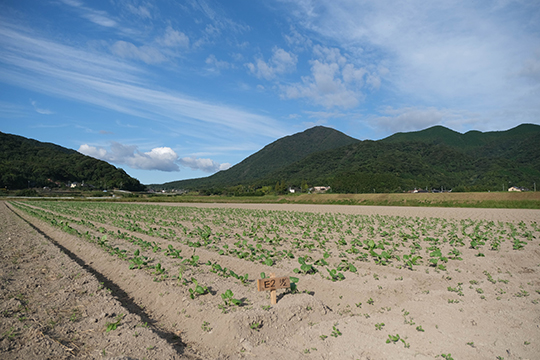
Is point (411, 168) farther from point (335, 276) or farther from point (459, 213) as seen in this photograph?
A: point (335, 276)

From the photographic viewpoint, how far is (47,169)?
452 ft

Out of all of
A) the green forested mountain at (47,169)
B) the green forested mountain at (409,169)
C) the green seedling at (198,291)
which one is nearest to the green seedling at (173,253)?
the green seedling at (198,291)

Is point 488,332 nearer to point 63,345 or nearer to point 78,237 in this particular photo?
point 63,345

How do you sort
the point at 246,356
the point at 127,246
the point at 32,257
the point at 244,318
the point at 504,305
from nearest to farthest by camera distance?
the point at 246,356 < the point at 244,318 < the point at 504,305 < the point at 32,257 < the point at 127,246

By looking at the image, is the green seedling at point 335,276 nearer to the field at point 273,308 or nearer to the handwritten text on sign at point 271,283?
the field at point 273,308

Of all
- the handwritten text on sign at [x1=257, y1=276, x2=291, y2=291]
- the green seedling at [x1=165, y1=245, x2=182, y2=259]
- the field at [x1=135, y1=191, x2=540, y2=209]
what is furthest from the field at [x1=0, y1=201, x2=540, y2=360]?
the field at [x1=135, y1=191, x2=540, y2=209]

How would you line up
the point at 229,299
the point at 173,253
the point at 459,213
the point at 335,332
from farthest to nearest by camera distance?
the point at 459,213 < the point at 173,253 < the point at 229,299 < the point at 335,332

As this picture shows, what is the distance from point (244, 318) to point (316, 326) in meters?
1.34

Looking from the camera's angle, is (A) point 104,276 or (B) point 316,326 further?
(A) point 104,276

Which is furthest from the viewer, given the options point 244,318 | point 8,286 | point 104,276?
point 104,276

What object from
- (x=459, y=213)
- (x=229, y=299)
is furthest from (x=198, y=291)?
(x=459, y=213)

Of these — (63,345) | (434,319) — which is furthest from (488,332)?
(63,345)

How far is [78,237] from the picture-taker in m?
15.2

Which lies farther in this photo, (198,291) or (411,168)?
(411,168)
